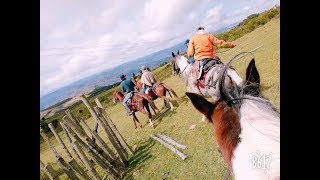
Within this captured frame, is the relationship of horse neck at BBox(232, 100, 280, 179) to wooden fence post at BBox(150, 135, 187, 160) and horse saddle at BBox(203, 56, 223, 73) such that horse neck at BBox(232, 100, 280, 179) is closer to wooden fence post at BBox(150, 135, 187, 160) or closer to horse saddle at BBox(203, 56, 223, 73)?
wooden fence post at BBox(150, 135, 187, 160)

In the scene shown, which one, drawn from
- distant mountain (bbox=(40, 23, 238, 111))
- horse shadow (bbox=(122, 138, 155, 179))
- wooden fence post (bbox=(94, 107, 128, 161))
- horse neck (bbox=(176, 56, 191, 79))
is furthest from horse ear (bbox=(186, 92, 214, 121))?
horse neck (bbox=(176, 56, 191, 79))

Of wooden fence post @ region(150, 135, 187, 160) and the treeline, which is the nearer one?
wooden fence post @ region(150, 135, 187, 160)

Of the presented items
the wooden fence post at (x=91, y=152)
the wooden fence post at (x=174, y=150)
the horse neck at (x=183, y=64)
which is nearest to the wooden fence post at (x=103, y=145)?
the wooden fence post at (x=91, y=152)

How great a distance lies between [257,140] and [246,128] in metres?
0.14

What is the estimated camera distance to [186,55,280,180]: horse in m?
1.79

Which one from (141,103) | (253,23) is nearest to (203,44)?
(141,103)

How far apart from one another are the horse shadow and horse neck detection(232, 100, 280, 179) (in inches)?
232

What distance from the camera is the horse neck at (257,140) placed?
1.77m

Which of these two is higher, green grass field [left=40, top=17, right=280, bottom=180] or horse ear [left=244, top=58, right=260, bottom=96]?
horse ear [left=244, top=58, right=260, bottom=96]

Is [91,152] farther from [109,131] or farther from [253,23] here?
[253,23]

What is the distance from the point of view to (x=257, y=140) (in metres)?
1.89

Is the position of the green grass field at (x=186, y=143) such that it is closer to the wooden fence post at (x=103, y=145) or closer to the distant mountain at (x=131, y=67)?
the wooden fence post at (x=103, y=145)
